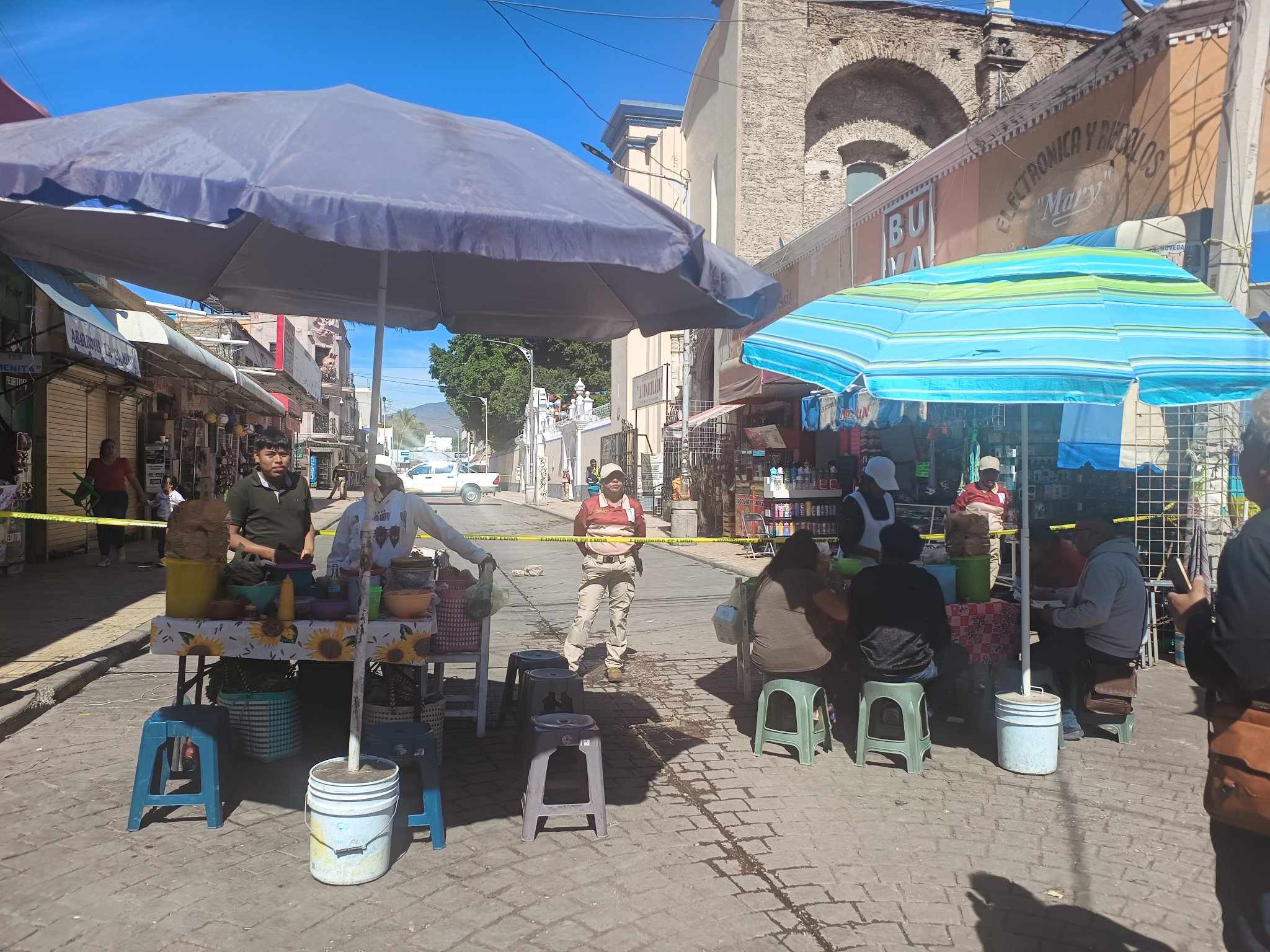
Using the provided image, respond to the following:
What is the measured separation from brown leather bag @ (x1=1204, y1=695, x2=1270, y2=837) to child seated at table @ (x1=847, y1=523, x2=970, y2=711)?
2844 mm

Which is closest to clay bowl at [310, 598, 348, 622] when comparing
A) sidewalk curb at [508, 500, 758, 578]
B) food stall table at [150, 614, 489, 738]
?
food stall table at [150, 614, 489, 738]

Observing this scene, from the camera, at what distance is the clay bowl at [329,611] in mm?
4578

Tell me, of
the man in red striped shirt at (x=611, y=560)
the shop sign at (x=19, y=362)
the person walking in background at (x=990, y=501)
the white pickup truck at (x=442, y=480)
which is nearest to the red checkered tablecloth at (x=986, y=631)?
the man in red striped shirt at (x=611, y=560)

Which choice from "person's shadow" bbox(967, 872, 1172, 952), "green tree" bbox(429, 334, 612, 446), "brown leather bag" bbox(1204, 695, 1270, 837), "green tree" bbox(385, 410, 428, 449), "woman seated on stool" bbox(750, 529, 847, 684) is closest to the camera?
"brown leather bag" bbox(1204, 695, 1270, 837)

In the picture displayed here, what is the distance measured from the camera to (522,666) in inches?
229

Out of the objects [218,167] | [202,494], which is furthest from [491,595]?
[202,494]

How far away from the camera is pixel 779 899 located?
370cm

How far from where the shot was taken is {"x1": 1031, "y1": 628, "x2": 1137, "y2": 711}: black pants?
5.85 m

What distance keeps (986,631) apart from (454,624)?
350cm

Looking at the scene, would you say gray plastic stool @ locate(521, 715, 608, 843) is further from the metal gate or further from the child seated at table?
the metal gate

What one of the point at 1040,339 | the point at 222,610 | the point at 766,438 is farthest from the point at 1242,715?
the point at 766,438

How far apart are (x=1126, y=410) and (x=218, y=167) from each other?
323 inches

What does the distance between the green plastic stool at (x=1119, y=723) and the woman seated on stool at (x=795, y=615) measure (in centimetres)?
168

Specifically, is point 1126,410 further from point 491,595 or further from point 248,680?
point 248,680
